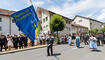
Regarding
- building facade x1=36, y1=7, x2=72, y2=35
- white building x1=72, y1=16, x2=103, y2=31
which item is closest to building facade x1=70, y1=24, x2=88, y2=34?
white building x1=72, y1=16, x2=103, y2=31

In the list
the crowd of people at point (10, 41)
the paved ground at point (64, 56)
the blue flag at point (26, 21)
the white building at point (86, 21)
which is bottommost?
the paved ground at point (64, 56)

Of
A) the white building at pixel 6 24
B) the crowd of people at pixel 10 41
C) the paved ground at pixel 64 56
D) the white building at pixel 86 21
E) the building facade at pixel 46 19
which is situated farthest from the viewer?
the white building at pixel 86 21

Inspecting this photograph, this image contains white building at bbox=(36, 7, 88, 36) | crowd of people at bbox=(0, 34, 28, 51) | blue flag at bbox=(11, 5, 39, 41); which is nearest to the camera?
blue flag at bbox=(11, 5, 39, 41)

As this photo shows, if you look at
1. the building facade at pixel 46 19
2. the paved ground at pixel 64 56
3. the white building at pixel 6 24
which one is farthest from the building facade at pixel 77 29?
the paved ground at pixel 64 56

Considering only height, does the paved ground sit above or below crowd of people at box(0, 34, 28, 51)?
below

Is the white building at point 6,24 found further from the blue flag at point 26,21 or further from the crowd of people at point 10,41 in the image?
the blue flag at point 26,21

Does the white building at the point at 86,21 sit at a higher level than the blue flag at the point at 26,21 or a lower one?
higher

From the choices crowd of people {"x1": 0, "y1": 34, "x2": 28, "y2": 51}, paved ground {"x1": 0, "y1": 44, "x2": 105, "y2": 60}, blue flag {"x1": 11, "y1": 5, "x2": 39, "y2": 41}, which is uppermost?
blue flag {"x1": 11, "y1": 5, "x2": 39, "y2": 41}

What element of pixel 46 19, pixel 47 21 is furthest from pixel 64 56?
pixel 46 19

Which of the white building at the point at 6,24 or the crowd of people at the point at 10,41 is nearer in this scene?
the crowd of people at the point at 10,41

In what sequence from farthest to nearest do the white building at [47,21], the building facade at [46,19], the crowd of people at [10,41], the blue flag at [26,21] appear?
the white building at [47,21]
the building facade at [46,19]
the crowd of people at [10,41]
the blue flag at [26,21]

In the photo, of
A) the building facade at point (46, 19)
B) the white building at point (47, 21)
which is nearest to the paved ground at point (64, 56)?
the building facade at point (46, 19)

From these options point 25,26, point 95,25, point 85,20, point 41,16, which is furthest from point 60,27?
point 95,25

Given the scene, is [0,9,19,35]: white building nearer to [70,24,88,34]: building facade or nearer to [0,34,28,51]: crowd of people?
[0,34,28,51]: crowd of people
